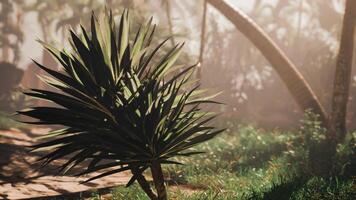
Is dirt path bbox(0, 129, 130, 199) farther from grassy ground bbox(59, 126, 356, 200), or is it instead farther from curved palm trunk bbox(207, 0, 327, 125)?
curved palm trunk bbox(207, 0, 327, 125)

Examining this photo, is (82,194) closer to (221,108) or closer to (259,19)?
(221,108)

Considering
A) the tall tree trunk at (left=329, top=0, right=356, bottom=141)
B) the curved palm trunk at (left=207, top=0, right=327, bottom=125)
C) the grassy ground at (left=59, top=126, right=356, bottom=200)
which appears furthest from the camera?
the curved palm trunk at (left=207, top=0, right=327, bottom=125)

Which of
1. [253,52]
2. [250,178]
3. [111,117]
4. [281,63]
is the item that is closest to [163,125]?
[111,117]

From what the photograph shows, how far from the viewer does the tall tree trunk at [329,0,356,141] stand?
919cm

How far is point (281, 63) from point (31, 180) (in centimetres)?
708

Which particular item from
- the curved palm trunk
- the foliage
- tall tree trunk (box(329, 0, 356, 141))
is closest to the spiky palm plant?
tall tree trunk (box(329, 0, 356, 141))

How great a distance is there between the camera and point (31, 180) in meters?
7.38

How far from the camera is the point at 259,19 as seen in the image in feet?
93.8

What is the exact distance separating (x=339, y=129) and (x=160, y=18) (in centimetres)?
3000

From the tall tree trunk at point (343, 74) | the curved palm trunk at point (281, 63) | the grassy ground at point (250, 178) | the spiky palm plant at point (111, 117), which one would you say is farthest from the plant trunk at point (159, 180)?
the curved palm trunk at point (281, 63)

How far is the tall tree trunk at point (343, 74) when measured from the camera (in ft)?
30.1

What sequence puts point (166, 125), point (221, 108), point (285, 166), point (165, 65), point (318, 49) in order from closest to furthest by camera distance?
point (166, 125)
point (165, 65)
point (285, 166)
point (221, 108)
point (318, 49)

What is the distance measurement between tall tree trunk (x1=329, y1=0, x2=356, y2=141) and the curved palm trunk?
1405 mm

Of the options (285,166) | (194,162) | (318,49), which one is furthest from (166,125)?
(318,49)
